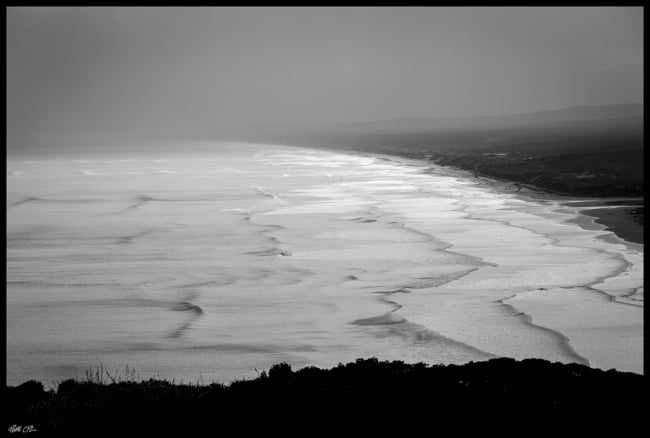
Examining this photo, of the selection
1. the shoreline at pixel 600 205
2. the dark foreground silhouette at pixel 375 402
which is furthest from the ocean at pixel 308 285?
the dark foreground silhouette at pixel 375 402

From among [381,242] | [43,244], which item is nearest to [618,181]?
→ [381,242]

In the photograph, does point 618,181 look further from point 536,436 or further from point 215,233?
point 536,436
